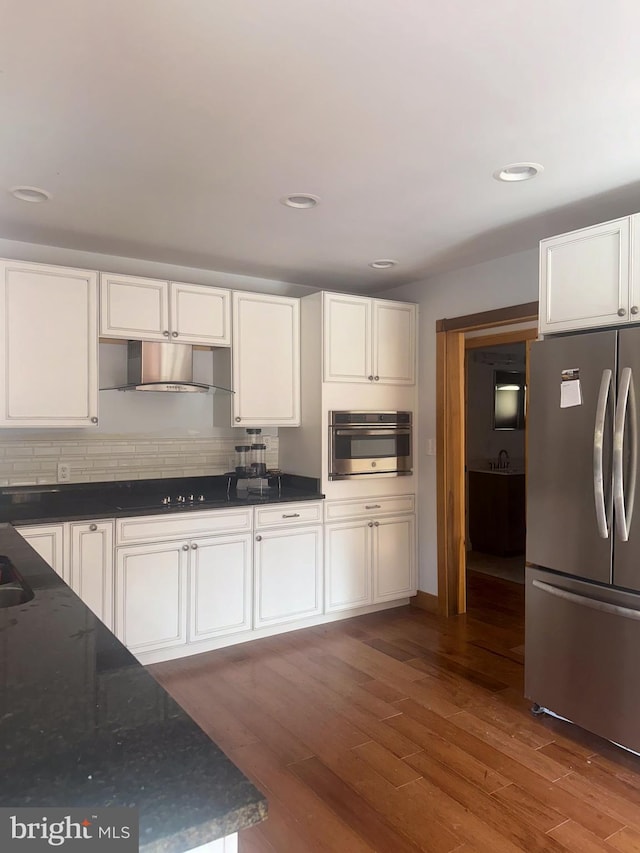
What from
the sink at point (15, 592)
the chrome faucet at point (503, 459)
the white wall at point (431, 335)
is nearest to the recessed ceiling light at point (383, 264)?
the white wall at point (431, 335)

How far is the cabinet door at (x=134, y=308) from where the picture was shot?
3.47 metres

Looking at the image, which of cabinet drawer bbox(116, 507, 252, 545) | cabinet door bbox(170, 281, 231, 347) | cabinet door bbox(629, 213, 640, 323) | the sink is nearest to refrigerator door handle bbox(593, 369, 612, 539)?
cabinet door bbox(629, 213, 640, 323)

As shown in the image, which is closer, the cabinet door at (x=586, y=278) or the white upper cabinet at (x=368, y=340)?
the cabinet door at (x=586, y=278)

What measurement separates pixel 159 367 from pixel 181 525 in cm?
97

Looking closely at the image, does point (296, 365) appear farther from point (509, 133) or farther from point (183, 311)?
point (509, 133)

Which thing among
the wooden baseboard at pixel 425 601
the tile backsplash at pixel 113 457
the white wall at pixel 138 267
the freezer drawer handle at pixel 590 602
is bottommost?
the wooden baseboard at pixel 425 601

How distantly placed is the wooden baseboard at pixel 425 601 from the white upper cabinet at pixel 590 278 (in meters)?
2.34

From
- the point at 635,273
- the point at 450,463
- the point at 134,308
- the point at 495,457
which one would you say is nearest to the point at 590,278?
the point at 635,273

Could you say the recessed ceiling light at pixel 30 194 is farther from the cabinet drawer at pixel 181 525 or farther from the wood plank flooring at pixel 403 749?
the wood plank flooring at pixel 403 749

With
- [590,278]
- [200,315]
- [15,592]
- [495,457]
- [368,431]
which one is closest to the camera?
[15,592]

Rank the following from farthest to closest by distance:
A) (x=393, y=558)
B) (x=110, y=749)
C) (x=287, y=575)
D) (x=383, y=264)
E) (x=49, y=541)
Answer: (x=393, y=558) → (x=383, y=264) → (x=287, y=575) → (x=49, y=541) → (x=110, y=749)

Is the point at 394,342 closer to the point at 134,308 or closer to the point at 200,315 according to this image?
the point at 200,315

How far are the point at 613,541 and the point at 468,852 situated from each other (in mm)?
1287

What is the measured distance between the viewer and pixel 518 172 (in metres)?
2.56
